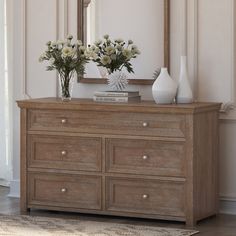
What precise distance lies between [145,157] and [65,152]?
23.8 inches

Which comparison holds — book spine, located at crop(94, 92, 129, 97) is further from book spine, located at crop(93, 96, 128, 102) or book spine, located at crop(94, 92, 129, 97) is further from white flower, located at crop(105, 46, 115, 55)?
white flower, located at crop(105, 46, 115, 55)

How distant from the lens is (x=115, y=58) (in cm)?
585

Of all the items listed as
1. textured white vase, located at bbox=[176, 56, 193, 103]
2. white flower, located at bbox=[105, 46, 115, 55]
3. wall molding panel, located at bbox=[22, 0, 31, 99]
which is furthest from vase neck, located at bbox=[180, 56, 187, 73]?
wall molding panel, located at bbox=[22, 0, 31, 99]

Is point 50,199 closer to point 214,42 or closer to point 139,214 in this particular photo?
point 139,214

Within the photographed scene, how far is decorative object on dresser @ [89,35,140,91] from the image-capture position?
584 centimetres

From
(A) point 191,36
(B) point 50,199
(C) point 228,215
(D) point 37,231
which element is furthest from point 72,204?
(A) point 191,36

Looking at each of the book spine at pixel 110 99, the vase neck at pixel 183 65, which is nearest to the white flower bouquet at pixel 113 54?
the book spine at pixel 110 99

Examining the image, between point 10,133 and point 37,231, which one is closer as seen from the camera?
point 37,231

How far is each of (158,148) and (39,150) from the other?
911 mm

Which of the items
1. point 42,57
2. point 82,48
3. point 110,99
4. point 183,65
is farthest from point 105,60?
point 183,65

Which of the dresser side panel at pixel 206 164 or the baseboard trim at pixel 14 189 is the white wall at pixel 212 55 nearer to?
the dresser side panel at pixel 206 164

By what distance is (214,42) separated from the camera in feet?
18.8

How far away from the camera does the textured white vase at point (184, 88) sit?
559 centimetres

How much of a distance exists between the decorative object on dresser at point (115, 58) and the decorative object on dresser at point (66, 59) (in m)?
0.09
